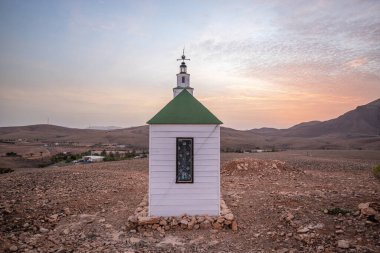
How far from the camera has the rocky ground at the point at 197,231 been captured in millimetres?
8125

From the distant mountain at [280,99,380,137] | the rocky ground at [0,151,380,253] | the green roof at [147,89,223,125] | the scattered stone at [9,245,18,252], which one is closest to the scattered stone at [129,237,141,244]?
the rocky ground at [0,151,380,253]

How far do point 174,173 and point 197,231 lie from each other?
1.90m

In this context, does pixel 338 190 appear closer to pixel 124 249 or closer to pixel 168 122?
pixel 168 122

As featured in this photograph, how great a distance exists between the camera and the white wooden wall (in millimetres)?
9828

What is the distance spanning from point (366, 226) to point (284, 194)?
4994 millimetres

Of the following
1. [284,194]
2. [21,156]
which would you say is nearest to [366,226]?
[284,194]

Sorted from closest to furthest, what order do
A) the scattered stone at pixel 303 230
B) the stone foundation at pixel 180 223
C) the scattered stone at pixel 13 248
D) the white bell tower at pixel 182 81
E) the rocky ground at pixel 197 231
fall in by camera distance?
the scattered stone at pixel 13 248
the rocky ground at pixel 197 231
the scattered stone at pixel 303 230
the stone foundation at pixel 180 223
the white bell tower at pixel 182 81

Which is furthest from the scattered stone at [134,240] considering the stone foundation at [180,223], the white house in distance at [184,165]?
the white house in distance at [184,165]

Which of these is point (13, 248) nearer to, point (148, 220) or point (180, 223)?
point (148, 220)

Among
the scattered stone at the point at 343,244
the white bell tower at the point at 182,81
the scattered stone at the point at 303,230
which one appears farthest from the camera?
the white bell tower at the point at 182,81

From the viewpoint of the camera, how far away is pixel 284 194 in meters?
13.3

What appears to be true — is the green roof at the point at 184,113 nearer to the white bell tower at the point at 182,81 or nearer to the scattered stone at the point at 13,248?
the white bell tower at the point at 182,81

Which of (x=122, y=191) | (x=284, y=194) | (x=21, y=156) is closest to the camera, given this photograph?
Answer: (x=284, y=194)

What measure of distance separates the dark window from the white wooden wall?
131 millimetres
